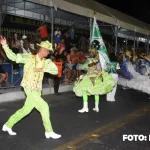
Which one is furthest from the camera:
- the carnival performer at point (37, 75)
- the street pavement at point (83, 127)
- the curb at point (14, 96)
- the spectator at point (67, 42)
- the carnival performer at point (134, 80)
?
the spectator at point (67, 42)

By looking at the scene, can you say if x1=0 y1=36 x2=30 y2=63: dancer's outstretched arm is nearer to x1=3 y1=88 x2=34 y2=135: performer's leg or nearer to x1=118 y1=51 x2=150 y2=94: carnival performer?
x1=3 y1=88 x2=34 y2=135: performer's leg

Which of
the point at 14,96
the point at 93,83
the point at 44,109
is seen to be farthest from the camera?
the point at 14,96

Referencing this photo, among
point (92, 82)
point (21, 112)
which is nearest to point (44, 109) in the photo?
point (21, 112)

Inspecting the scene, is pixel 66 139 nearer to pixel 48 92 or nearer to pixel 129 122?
pixel 129 122

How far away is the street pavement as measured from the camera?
5.36 metres

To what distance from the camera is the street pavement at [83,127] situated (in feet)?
17.6

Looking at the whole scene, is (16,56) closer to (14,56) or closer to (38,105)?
(14,56)

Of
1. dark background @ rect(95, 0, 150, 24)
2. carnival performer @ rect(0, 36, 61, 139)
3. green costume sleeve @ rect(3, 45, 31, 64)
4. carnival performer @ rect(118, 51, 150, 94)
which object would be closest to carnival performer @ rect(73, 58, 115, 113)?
carnival performer @ rect(0, 36, 61, 139)

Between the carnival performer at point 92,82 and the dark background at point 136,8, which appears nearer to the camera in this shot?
the carnival performer at point 92,82

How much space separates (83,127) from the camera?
6637 millimetres

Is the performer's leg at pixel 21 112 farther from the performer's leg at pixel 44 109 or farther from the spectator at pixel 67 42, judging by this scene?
the spectator at pixel 67 42

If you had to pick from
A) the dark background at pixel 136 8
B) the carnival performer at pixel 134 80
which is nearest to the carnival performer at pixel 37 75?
the carnival performer at pixel 134 80

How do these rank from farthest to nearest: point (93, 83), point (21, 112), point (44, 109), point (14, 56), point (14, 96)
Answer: point (14, 96)
point (93, 83)
point (21, 112)
point (44, 109)
point (14, 56)

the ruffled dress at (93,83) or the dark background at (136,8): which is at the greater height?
the dark background at (136,8)
